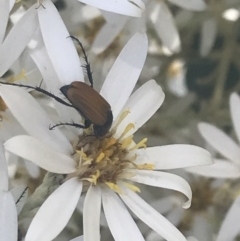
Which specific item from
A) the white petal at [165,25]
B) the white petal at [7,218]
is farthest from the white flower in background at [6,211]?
the white petal at [165,25]

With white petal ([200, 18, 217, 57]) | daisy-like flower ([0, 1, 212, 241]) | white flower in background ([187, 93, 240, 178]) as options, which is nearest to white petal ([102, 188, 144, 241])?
daisy-like flower ([0, 1, 212, 241])

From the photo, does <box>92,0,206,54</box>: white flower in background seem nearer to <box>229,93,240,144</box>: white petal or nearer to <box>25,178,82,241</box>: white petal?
<box>229,93,240,144</box>: white petal

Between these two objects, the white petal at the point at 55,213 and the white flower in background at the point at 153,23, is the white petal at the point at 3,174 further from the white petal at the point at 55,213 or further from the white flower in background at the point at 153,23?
the white flower in background at the point at 153,23

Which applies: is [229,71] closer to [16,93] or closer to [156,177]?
[156,177]

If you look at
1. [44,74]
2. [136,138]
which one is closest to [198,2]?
[136,138]

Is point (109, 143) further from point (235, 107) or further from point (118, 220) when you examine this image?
point (235, 107)

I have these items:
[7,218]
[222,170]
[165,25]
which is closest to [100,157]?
[7,218]

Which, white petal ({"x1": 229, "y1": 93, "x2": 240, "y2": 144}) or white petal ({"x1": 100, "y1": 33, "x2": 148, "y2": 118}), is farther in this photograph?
white petal ({"x1": 229, "y1": 93, "x2": 240, "y2": 144})
